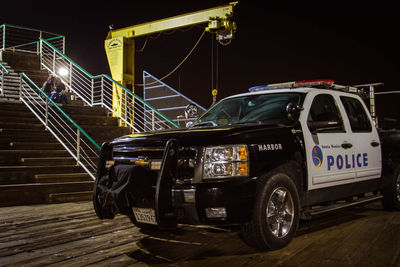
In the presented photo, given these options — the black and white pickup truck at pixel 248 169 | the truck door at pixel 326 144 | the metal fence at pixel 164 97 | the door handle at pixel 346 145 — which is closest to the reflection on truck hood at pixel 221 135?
the black and white pickup truck at pixel 248 169

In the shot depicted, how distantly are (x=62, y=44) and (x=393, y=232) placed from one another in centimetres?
1818

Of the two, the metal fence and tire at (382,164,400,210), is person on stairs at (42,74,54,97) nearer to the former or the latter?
the metal fence

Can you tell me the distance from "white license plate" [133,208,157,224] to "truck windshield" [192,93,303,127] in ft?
5.19

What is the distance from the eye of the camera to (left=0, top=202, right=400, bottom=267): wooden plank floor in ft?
12.0

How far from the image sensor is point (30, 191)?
24.4ft

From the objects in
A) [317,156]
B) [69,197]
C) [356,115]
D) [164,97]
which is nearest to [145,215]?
[317,156]

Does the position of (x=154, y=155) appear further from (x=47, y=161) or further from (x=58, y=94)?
(x=58, y=94)

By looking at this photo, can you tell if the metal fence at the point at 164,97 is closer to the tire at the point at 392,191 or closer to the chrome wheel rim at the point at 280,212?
the tire at the point at 392,191

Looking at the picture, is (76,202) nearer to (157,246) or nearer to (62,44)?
(157,246)

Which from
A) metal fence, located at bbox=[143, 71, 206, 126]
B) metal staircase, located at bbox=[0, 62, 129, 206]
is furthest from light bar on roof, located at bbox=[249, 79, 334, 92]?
metal fence, located at bbox=[143, 71, 206, 126]

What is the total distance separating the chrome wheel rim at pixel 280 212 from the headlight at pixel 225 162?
0.50 metres

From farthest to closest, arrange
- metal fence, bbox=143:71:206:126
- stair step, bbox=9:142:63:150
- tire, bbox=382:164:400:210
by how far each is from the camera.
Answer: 1. metal fence, bbox=143:71:206:126
2. stair step, bbox=9:142:63:150
3. tire, bbox=382:164:400:210

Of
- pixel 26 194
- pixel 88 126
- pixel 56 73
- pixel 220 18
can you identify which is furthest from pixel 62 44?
pixel 26 194

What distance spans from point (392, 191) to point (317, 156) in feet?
7.46
